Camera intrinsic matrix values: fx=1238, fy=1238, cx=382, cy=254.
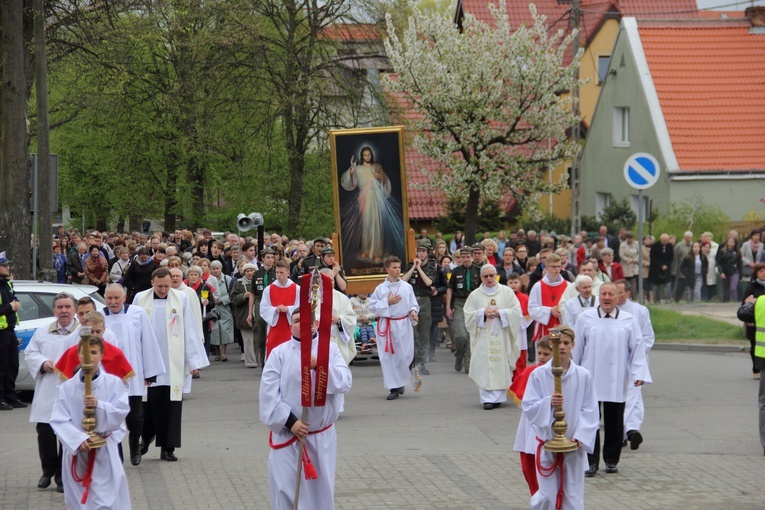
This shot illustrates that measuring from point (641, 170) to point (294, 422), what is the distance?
12.6 meters

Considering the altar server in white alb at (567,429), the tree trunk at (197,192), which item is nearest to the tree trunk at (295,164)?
the tree trunk at (197,192)

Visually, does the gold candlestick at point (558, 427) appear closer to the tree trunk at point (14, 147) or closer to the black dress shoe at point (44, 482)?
the black dress shoe at point (44, 482)

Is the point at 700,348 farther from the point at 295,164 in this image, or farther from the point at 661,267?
the point at 295,164

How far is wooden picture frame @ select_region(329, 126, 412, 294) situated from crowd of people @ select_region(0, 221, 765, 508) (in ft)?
2.39

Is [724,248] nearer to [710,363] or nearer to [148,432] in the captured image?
[710,363]

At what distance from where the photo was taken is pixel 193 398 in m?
16.3

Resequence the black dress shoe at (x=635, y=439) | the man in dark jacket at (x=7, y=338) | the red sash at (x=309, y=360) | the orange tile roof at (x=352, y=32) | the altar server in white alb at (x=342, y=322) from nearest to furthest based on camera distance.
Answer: the red sash at (x=309, y=360) < the black dress shoe at (x=635, y=439) < the altar server in white alb at (x=342, y=322) < the man in dark jacket at (x=7, y=338) < the orange tile roof at (x=352, y=32)

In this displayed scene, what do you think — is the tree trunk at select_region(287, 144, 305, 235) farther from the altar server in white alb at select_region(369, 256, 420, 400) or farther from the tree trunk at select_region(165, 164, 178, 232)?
the altar server in white alb at select_region(369, 256, 420, 400)

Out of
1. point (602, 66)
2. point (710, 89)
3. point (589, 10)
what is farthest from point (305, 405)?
point (602, 66)

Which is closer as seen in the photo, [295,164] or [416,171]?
[295,164]

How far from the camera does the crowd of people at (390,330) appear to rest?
834 cm

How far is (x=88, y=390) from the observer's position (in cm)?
811

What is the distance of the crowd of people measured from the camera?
8.34 m

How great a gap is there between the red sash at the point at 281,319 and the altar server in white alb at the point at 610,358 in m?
4.54
